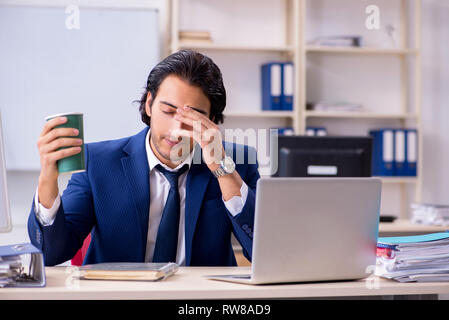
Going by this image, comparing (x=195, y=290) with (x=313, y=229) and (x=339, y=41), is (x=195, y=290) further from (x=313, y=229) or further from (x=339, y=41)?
(x=339, y=41)

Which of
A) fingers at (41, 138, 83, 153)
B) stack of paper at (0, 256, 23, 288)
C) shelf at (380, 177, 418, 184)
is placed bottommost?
shelf at (380, 177, 418, 184)

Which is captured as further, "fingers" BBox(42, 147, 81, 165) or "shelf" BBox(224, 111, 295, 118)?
"shelf" BBox(224, 111, 295, 118)

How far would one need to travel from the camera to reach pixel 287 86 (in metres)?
3.88

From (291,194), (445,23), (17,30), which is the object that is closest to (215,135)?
(291,194)

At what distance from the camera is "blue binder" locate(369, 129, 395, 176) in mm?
3945

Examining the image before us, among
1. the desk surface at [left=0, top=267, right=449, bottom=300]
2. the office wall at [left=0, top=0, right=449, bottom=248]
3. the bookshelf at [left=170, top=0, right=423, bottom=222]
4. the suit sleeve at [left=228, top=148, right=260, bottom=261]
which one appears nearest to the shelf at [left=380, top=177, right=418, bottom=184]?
the bookshelf at [left=170, top=0, right=423, bottom=222]

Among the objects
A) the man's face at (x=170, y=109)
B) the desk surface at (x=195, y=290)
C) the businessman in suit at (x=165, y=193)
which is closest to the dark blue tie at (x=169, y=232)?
the businessman in suit at (x=165, y=193)

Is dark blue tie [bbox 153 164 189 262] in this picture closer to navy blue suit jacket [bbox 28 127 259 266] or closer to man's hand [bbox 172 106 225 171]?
navy blue suit jacket [bbox 28 127 259 266]

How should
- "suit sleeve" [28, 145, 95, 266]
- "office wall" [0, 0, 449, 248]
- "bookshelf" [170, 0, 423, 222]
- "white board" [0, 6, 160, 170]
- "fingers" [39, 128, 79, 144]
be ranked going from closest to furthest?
"fingers" [39, 128, 79, 144]
"suit sleeve" [28, 145, 95, 266]
"white board" [0, 6, 160, 170]
"bookshelf" [170, 0, 423, 222]
"office wall" [0, 0, 449, 248]

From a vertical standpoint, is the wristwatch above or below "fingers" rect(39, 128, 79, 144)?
below

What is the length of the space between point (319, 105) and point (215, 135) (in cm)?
249

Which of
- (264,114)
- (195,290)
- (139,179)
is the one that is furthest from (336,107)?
(195,290)

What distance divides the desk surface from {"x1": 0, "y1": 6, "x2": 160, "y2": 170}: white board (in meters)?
2.47
